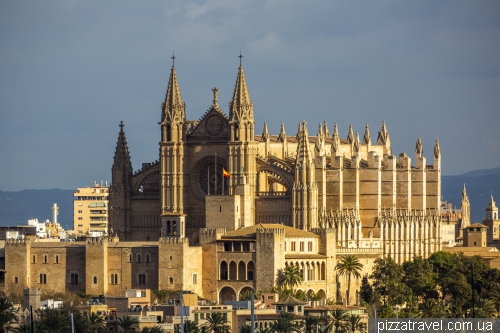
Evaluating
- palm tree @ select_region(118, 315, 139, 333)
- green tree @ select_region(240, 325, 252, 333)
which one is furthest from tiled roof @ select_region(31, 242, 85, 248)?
green tree @ select_region(240, 325, 252, 333)

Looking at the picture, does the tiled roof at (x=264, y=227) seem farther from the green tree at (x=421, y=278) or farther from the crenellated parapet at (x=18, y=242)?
the crenellated parapet at (x=18, y=242)

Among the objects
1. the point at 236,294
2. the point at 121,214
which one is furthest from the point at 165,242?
the point at 121,214

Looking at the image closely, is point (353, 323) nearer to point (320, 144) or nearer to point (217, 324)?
point (217, 324)

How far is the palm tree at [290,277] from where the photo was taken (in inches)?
5217

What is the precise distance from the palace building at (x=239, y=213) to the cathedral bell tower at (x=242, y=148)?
3.0 inches

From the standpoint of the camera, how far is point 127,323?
110062mm

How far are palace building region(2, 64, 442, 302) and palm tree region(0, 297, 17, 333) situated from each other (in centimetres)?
2108

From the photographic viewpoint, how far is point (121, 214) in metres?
151

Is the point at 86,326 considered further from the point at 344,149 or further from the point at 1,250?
the point at 344,149

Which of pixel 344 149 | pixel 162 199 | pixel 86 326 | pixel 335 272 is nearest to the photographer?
pixel 86 326

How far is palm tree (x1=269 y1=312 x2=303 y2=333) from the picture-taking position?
107438mm

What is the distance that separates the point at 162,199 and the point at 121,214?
435cm

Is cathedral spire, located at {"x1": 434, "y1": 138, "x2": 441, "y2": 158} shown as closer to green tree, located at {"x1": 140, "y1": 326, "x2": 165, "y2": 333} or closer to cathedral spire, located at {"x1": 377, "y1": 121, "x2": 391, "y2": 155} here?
cathedral spire, located at {"x1": 377, "y1": 121, "x2": 391, "y2": 155}

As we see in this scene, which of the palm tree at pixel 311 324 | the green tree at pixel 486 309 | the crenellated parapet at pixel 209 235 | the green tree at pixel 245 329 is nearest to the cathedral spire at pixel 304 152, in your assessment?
the crenellated parapet at pixel 209 235
